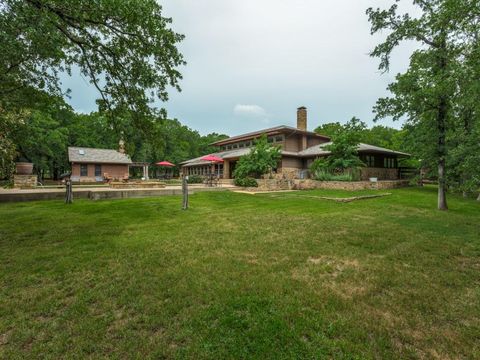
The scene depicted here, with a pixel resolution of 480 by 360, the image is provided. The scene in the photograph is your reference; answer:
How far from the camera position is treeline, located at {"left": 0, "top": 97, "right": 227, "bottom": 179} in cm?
784

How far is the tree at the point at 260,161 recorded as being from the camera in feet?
69.0

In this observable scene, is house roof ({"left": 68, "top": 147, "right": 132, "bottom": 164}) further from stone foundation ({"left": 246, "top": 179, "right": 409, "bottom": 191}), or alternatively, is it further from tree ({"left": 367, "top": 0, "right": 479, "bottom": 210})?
tree ({"left": 367, "top": 0, "right": 479, "bottom": 210})

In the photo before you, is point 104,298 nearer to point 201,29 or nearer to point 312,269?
point 312,269

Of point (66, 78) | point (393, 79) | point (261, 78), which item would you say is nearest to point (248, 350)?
point (66, 78)

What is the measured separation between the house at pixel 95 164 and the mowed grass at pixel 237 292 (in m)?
24.1

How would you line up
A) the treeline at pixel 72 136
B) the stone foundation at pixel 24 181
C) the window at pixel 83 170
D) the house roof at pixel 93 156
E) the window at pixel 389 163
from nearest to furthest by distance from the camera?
the treeline at pixel 72 136
the stone foundation at pixel 24 181
the window at pixel 389 163
the house roof at pixel 93 156
the window at pixel 83 170

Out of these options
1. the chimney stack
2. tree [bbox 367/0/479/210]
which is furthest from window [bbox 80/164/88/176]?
tree [bbox 367/0/479/210]

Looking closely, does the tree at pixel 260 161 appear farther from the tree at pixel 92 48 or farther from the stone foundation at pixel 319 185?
the tree at pixel 92 48

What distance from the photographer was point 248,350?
238cm

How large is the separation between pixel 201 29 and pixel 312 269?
43.2ft

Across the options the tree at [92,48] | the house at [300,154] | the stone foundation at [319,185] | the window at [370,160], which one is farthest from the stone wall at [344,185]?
the tree at [92,48]

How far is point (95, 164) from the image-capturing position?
28781mm

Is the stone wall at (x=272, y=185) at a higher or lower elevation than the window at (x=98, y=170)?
lower

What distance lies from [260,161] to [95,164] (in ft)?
67.1
